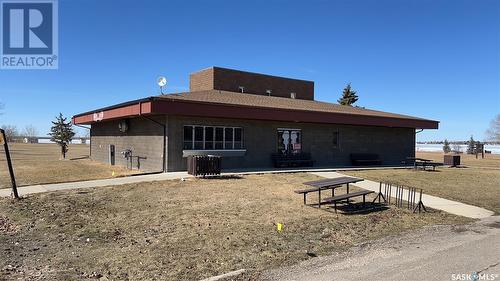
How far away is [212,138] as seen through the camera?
21.1 meters

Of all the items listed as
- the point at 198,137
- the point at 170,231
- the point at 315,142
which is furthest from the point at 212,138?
the point at 170,231

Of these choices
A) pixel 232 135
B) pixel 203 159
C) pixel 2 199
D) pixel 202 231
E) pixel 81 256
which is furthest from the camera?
pixel 232 135

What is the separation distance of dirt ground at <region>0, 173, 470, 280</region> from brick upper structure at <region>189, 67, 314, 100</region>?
17838mm

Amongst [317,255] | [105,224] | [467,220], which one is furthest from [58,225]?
[467,220]

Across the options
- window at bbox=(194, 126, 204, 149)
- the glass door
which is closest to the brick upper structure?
the glass door

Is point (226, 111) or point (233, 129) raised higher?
point (226, 111)

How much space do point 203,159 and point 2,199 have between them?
7.00 m

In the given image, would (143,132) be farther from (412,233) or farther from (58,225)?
(412,233)

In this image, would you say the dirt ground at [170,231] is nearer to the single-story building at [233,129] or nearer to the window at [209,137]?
the single-story building at [233,129]

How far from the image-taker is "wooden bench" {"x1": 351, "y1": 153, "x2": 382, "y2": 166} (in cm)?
2680

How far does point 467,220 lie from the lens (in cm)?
1020

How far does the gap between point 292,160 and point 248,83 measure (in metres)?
10.6

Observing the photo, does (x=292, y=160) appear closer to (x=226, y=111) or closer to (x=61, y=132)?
(x=226, y=111)

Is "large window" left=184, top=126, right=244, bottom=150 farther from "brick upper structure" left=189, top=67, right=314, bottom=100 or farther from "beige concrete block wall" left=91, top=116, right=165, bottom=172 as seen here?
"brick upper structure" left=189, top=67, right=314, bottom=100
